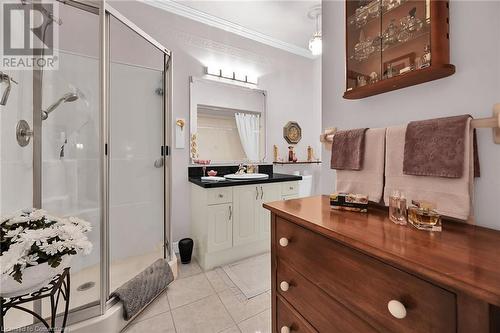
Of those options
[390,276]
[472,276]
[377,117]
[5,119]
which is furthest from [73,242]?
[377,117]

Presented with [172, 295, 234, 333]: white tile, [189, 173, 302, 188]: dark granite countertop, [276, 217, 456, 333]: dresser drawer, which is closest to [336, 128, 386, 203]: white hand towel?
[276, 217, 456, 333]: dresser drawer

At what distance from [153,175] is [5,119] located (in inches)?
45.8

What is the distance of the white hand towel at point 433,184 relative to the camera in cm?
65

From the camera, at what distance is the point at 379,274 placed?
551 millimetres

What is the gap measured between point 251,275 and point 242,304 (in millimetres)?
416

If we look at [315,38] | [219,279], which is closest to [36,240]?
[219,279]

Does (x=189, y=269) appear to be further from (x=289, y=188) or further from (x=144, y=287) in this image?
(x=289, y=188)

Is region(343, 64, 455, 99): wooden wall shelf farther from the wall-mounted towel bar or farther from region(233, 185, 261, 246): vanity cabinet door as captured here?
region(233, 185, 261, 246): vanity cabinet door

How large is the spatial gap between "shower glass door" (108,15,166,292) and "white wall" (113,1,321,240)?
0.19 m

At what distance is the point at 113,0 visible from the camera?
2.20m

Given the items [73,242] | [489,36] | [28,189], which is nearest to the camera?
[489,36]

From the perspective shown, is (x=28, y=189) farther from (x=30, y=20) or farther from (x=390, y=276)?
(x=390, y=276)

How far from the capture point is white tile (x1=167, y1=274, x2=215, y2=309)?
1687 millimetres

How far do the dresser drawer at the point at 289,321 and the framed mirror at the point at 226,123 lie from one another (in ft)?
6.31
